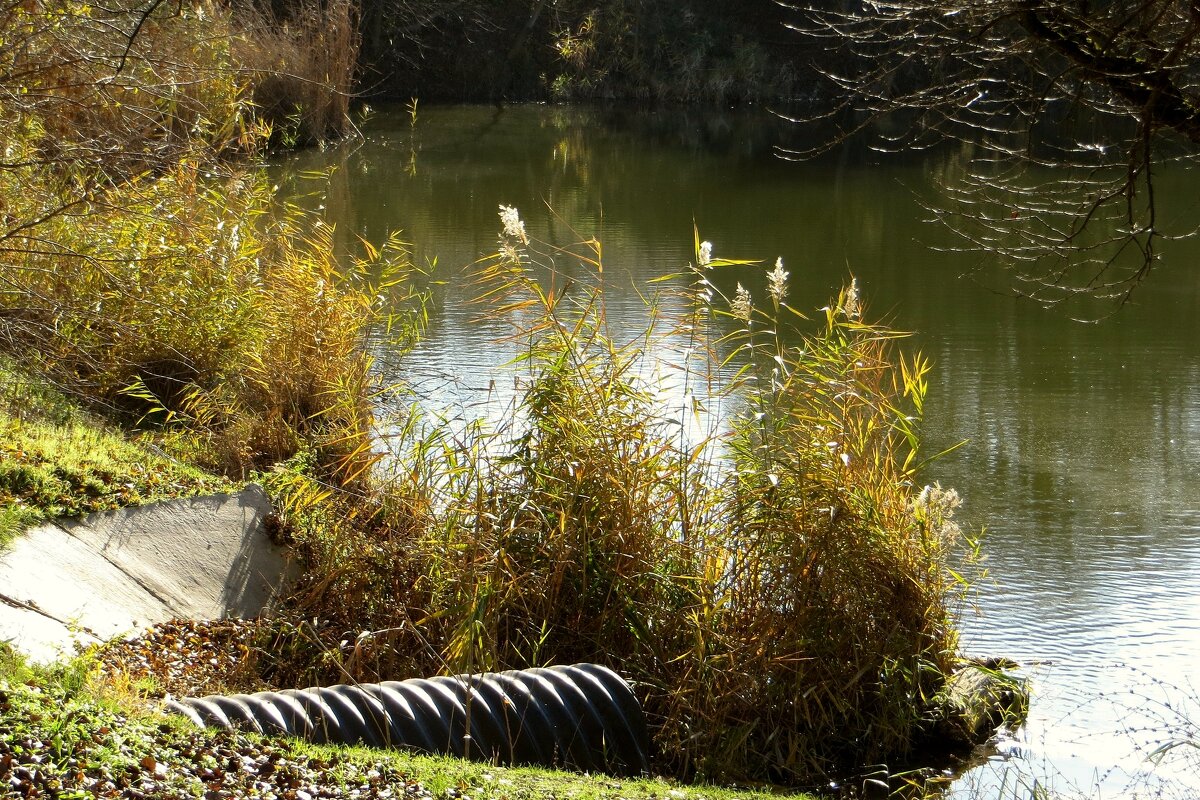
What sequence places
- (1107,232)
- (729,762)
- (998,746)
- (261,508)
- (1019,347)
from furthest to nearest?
(1107,232) → (1019,347) → (261,508) → (998,746) → (729,762)

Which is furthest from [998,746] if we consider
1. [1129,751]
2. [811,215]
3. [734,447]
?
[811,215]

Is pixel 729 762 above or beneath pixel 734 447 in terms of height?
beneath

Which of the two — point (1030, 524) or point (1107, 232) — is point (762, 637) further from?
point (1107, 232)

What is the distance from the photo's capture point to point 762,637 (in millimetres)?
5418

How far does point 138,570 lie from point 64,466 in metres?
0.61

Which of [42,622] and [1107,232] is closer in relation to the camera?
[42,622]

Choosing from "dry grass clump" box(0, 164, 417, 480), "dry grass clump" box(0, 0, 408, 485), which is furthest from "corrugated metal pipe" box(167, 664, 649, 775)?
"dry grass clump" box(0, 164, 417, 480)

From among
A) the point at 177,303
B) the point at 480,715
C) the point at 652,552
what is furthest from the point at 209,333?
the point at 480,715

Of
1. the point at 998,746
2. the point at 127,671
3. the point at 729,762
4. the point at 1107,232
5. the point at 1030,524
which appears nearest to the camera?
the point at 127,671

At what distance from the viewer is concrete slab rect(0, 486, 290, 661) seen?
202 inches

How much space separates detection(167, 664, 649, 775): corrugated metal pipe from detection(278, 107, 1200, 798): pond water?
4.56ft

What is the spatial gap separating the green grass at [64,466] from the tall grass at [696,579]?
3.62 feet

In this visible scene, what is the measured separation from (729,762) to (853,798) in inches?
18.9

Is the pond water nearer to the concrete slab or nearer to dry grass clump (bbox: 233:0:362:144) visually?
dry grass clump (bbox: 233:0:362:144)
